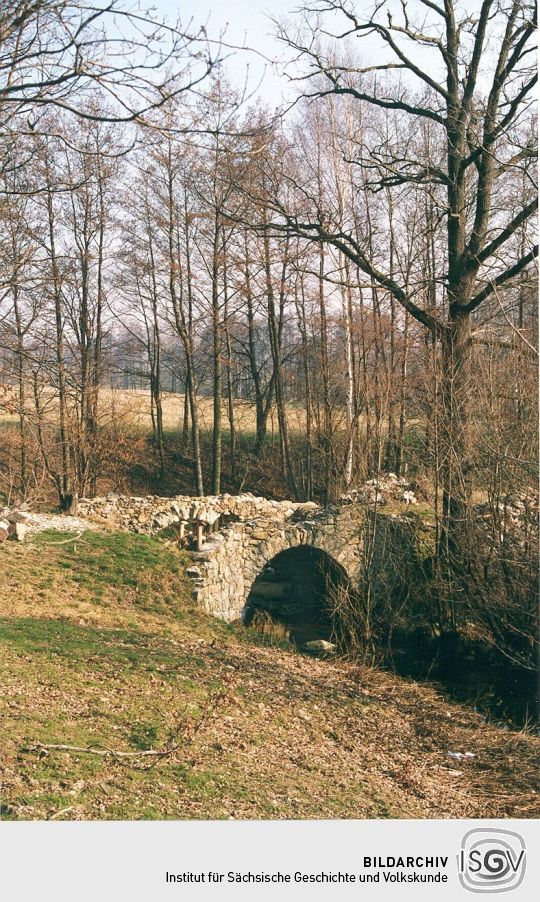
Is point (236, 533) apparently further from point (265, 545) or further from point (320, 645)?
point (320, 645)

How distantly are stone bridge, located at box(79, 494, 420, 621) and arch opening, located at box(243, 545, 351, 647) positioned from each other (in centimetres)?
4

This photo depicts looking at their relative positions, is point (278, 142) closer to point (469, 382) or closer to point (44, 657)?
point (469, 382)

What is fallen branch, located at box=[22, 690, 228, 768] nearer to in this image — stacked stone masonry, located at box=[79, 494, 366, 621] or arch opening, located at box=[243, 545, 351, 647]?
arch opening, located at box=[243, 545, 351, 647]

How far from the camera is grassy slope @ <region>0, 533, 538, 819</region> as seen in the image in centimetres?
481

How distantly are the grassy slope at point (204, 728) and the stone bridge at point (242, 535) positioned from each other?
1.83 metres

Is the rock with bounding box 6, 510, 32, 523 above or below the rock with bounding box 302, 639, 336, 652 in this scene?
above

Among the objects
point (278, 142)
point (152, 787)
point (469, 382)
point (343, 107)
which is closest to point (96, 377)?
point (278, 142)

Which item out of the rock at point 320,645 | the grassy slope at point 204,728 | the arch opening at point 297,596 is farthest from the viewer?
the arch opening at point 297,596

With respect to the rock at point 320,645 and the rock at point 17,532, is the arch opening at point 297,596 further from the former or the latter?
the rock at point 17,532

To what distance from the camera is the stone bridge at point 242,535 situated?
1280cm
